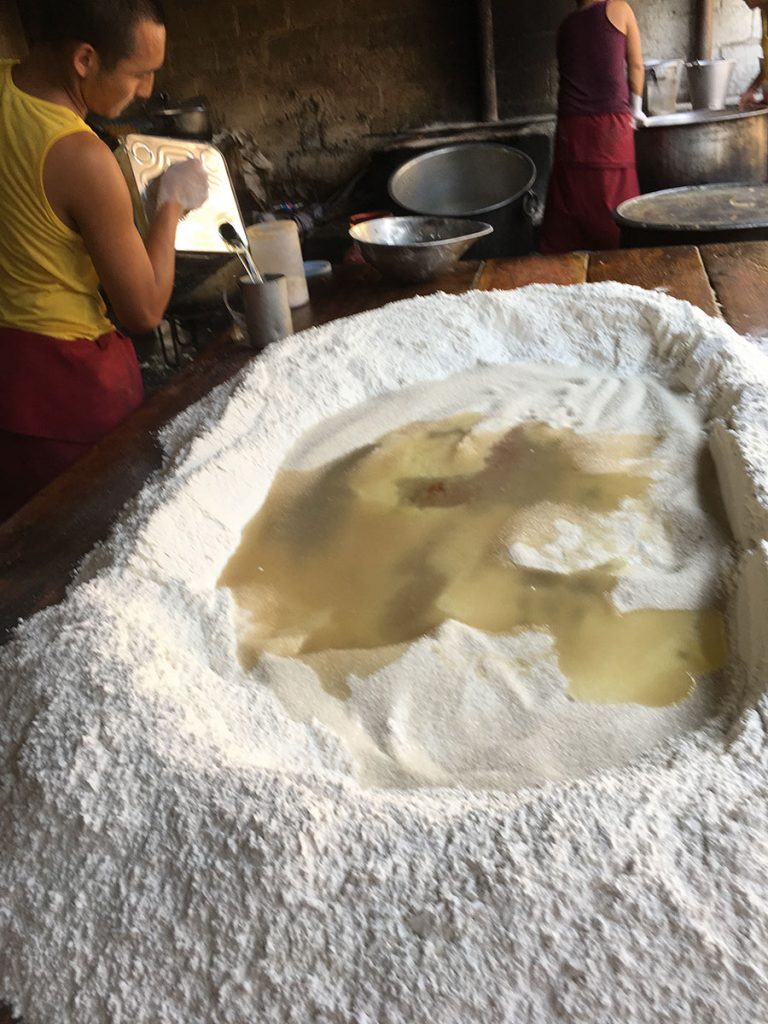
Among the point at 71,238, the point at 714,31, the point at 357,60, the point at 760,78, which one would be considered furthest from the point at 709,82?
the point at 71,238

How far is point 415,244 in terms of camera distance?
1.88m

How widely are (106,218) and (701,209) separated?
1.68 metres

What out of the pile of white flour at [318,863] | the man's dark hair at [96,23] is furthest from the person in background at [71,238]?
the pile of white flour at [318,863]

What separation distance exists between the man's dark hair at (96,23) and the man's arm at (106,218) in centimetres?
14

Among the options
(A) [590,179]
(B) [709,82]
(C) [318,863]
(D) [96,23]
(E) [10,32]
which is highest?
(E) [10,32]

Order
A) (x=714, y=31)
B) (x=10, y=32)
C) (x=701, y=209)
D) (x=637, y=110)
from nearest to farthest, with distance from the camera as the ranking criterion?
(x=701, y=209), (x=637, y=110), (x=714, y=31), (x=10, y=32)

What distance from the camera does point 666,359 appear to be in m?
1.37

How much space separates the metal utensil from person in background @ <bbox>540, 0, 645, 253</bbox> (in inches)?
88.7

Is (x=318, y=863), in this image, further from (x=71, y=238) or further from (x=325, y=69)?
(x=325, y=69)

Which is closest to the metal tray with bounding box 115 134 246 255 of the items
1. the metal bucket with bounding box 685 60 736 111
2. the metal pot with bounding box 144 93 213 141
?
the metal pot with bounding box 144 93 213 141

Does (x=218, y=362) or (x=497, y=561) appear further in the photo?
(x=218, y=362)

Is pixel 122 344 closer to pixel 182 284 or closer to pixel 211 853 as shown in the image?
pixel 211 853

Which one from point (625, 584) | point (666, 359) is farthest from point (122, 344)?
point (625, 584)

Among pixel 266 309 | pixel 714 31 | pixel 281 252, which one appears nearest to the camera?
pixel 266 309
